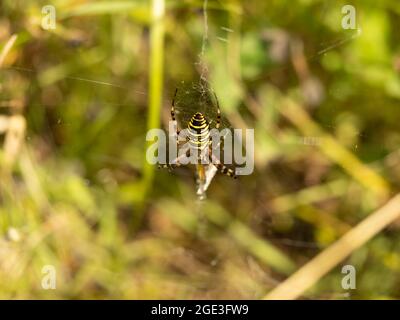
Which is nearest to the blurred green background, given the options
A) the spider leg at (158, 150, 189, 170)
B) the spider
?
the spider leg at (158, 150, 189, 170)

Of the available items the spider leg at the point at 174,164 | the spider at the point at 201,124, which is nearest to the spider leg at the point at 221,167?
the spider at the point at 201,124

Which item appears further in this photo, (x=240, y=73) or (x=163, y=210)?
(x=163, y=210)

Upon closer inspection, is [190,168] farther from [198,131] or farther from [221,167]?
[198,131]

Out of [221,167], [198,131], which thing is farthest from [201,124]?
[221,167]

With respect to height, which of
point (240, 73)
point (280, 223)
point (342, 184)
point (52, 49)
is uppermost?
point (52, 49)

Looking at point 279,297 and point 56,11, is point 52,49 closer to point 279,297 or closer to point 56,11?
point 56,11

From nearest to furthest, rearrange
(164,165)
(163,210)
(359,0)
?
(359,0)
(164,165)
(163,210)

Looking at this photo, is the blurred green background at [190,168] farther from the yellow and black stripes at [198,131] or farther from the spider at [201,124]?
the yellow and black stripes at [198,131]
